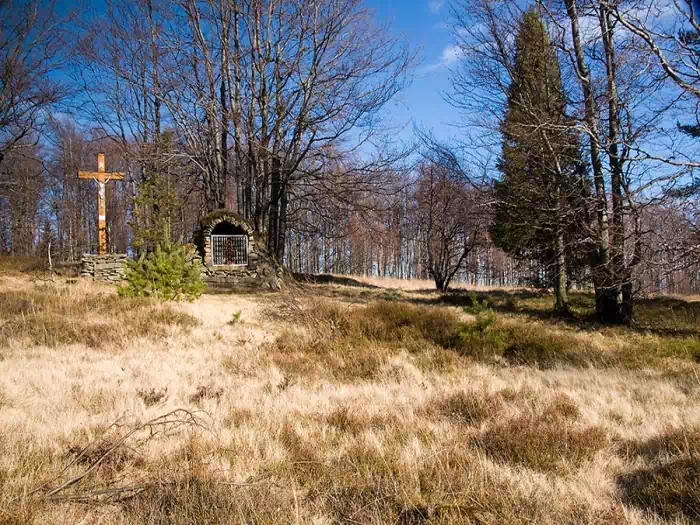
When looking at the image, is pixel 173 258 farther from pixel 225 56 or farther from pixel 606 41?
pixel 225 56

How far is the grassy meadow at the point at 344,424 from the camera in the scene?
2.44m

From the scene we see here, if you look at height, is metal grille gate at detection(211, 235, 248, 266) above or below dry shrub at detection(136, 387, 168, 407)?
above

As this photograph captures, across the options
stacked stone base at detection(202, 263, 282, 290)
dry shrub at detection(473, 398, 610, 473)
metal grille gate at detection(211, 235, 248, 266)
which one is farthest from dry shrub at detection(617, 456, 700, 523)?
metal grille gate at detection(211, 235, 248, 266)

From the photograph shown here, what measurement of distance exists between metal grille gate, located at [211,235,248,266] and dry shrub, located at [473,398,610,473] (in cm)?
1707

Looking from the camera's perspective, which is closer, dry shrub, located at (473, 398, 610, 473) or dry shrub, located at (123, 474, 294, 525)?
dry shrub, located at (123, 474, 294, 525)

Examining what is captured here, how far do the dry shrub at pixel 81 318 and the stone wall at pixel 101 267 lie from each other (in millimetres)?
6965

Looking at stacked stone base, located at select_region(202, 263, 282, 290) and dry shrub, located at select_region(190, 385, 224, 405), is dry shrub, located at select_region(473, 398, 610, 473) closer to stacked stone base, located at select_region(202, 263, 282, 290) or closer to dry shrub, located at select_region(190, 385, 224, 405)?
dry shrub, located at select_region(190, 385, 224, 405)

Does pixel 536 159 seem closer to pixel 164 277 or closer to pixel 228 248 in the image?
pixel 164 277

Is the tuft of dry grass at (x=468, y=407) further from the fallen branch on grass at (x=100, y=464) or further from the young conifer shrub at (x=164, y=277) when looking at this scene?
the young conifer shrub at (x=164, y=277)

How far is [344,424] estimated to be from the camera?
3820 millimetres

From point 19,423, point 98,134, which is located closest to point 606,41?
point 19,423

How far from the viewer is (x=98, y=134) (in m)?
26.0

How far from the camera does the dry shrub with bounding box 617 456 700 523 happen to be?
→ 2.36m

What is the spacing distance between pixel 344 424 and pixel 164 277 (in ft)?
25.8
